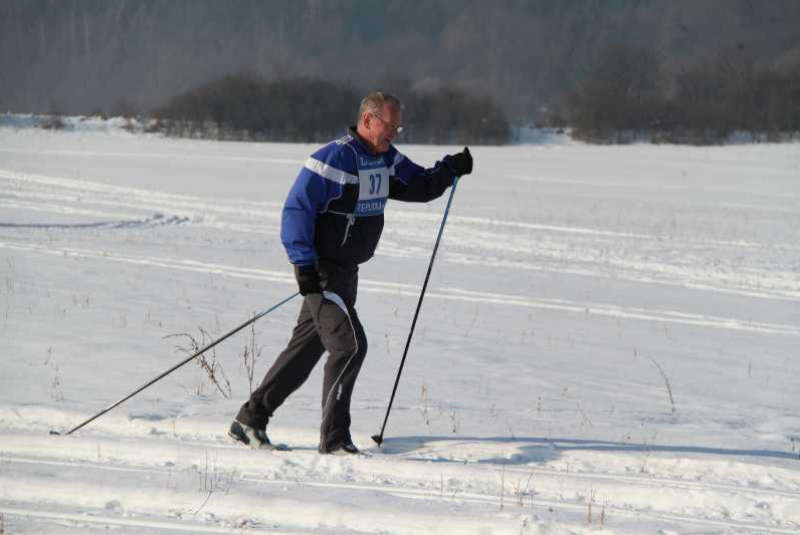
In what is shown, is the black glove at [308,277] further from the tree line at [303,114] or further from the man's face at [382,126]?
the tree line at [303,114]

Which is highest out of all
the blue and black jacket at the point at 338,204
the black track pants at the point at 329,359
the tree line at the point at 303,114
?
the tree line at the point at 303,114

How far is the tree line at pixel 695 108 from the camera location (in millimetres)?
70938

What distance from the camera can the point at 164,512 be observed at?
402cm

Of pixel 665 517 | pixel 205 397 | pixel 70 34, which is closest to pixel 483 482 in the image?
pixel 665 517

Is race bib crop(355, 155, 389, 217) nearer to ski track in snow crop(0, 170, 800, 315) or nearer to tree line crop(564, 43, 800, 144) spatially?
ski track in snow crop(0, 170, 800, 315)

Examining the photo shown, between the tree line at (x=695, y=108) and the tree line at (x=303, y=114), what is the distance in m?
7.92

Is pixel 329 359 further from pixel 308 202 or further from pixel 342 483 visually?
pixel 308 202

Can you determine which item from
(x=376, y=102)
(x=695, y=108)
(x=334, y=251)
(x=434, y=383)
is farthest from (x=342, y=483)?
(x=695, y=108)

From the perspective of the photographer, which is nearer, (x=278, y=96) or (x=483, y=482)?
(x=483, y=482)

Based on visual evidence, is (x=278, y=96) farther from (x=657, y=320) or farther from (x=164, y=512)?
(x=164, y=512)

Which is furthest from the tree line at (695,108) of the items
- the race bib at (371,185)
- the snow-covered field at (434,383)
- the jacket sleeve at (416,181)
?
the race bib at (371,185)

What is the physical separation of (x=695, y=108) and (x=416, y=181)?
74477 mm

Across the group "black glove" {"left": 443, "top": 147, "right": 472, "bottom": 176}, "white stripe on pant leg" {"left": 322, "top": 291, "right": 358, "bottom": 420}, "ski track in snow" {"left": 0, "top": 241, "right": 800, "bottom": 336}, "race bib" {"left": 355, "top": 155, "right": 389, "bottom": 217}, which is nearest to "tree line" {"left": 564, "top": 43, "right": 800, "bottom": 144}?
"ski track in snow" {"left": 0, "top": 241, "right": 800, "bottom": 336}

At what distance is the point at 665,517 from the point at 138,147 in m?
49.0
